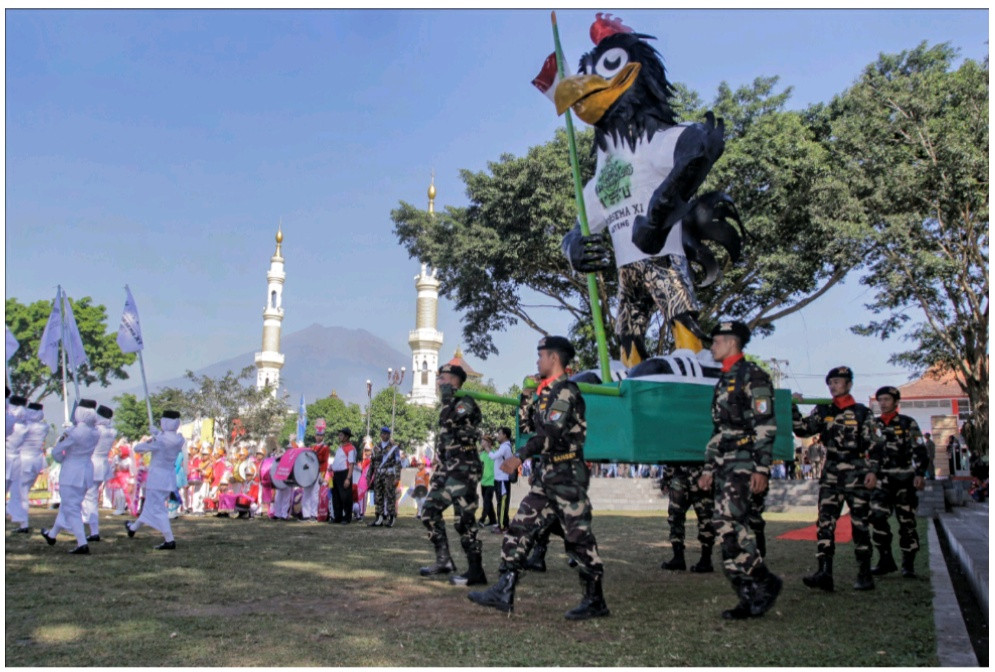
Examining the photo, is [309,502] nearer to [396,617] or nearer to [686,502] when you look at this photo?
[686,502]

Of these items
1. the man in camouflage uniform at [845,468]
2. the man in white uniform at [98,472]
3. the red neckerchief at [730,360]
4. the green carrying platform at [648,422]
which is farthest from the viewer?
the man in white uniform at [98,472]

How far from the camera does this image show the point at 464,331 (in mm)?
23484

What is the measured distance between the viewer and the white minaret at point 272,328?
79.9 m

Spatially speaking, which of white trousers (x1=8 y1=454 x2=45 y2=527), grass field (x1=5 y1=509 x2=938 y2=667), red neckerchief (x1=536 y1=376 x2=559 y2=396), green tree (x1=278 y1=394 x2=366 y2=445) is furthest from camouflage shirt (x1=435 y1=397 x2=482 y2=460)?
green tree (x1=278 y1=394 x2=366 y2=445)

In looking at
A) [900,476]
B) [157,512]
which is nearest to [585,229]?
[900,476]

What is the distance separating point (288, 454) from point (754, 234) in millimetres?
11729

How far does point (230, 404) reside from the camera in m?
42.3

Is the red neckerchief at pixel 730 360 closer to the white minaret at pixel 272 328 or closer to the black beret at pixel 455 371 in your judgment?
the black beret at pixel 455 371

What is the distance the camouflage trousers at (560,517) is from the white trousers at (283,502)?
11208mm

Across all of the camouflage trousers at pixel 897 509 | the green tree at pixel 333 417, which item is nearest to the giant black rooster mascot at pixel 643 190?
the camouflage trousers at pixel 897 509

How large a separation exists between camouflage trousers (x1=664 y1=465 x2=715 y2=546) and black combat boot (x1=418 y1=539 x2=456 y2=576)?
7.54ft

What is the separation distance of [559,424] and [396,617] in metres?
1.65

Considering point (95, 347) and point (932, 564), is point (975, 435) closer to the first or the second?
point (932, 564)

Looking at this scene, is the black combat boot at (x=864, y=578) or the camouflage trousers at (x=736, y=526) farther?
the black combat boot at (x=864, y=578)
